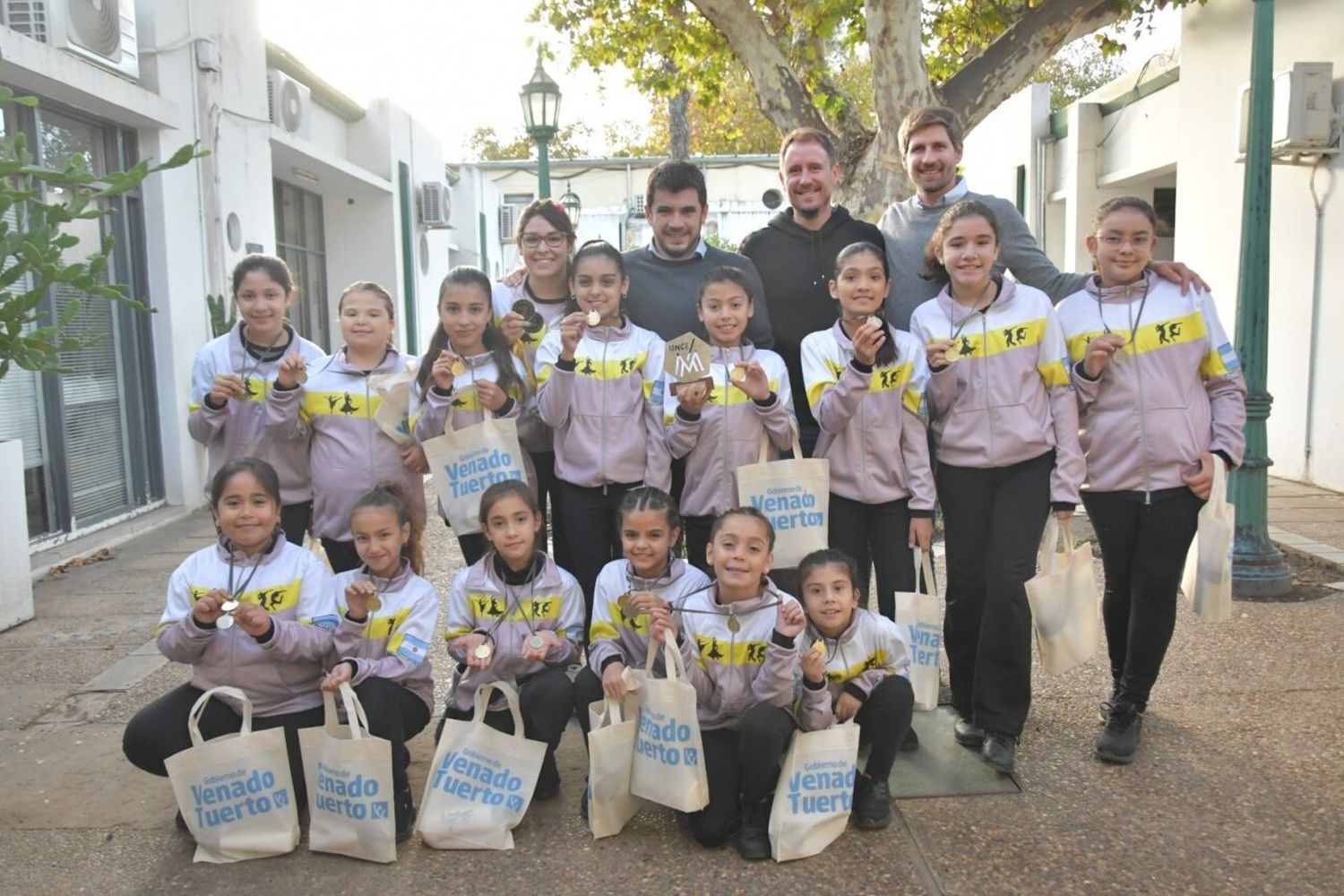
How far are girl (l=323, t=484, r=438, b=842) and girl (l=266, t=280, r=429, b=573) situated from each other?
0.96 ft

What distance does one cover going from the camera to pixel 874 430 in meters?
3.80

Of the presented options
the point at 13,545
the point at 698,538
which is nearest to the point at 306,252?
the point at 13,545

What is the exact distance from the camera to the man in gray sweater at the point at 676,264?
4.09m

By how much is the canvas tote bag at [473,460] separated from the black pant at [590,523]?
0.24 meters

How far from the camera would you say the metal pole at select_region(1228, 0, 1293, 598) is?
19.7 ft

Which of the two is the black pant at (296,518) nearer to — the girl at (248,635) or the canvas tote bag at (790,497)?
the girl at (248,635)

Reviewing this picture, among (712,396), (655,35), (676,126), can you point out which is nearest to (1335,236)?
(655,35)

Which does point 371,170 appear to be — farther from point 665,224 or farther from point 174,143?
point 665,224

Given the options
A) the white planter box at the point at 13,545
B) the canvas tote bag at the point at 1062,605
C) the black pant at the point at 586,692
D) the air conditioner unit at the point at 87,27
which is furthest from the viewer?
the air conditioner unit at the point at 87,27

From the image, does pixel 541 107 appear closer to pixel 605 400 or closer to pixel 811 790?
pixel 605 400

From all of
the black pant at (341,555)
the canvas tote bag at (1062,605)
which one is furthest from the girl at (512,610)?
the canvas tote bag at (1062,605)

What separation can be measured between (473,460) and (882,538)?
4.82ft

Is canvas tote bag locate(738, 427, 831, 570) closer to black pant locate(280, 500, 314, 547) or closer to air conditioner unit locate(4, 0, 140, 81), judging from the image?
black pant locate(280, 500, 314, 547)

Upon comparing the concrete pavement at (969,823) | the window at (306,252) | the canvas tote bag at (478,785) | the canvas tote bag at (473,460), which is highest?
the window at (306,252)
